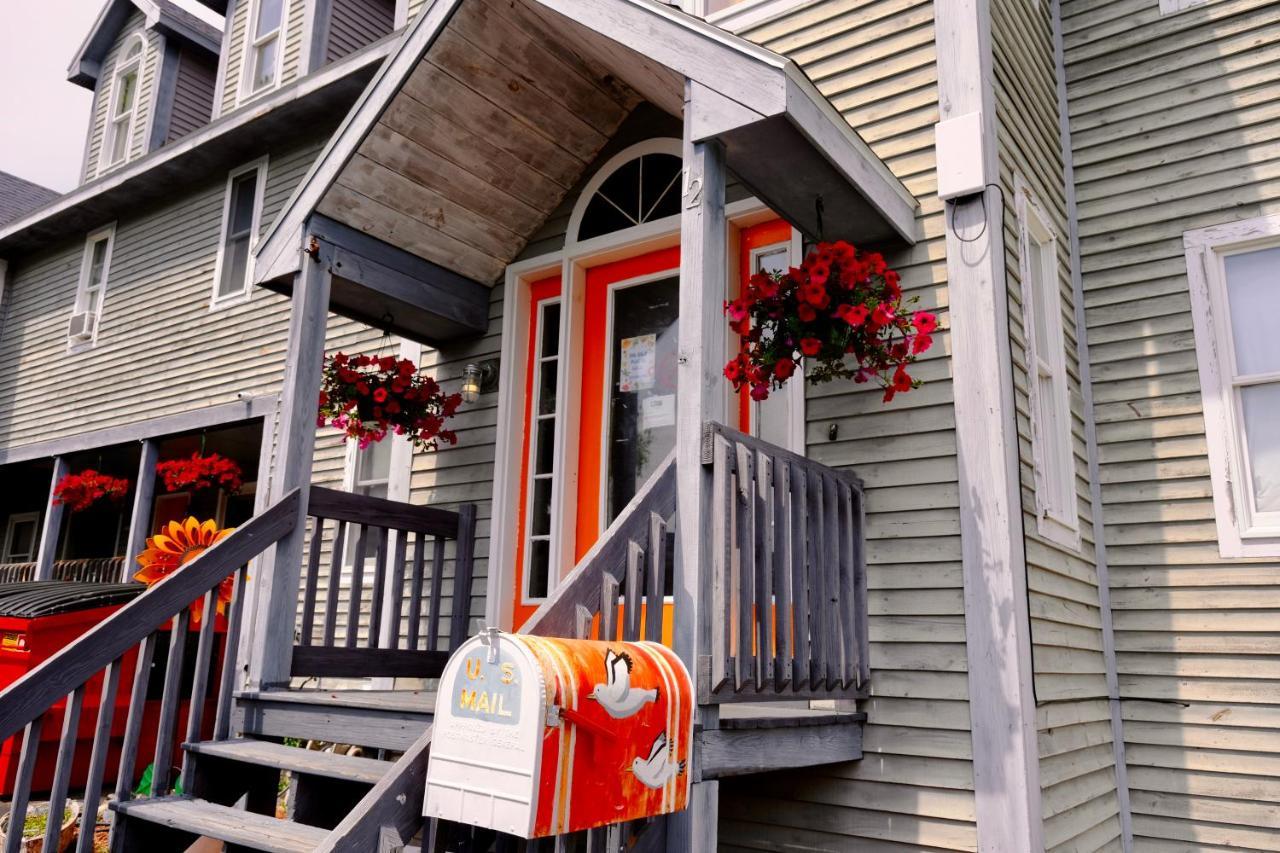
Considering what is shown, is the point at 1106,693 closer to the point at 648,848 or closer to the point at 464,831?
the point at 648,848

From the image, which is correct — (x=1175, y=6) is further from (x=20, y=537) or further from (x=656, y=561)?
(x=20, y=537)

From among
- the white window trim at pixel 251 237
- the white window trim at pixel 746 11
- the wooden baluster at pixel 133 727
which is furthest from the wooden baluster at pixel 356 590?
the white window trim at pixel 251 237

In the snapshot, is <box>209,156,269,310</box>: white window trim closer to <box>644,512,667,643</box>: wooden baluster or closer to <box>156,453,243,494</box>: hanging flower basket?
<box>156,453,243,494</box>: hanging flower basket

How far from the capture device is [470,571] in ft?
16.0

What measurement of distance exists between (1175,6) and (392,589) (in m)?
4.56

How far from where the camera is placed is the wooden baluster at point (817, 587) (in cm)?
312

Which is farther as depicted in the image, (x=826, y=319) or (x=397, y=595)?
(x=397, y=595)

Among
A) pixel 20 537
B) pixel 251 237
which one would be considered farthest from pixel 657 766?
pixel 20 537

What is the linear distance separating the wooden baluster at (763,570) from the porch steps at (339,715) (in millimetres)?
1128

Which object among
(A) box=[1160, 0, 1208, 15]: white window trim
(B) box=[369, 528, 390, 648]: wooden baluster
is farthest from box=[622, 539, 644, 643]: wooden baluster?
(A) box=[1160, 0, 1208, 15]: white window trim

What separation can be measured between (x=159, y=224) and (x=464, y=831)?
8361 millimetres

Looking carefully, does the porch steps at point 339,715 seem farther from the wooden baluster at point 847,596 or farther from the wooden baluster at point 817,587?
the wooden baluster at point 847,596

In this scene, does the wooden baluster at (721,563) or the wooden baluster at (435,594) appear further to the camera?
the wooden baluster at (435,594)

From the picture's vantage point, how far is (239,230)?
8.24 m
